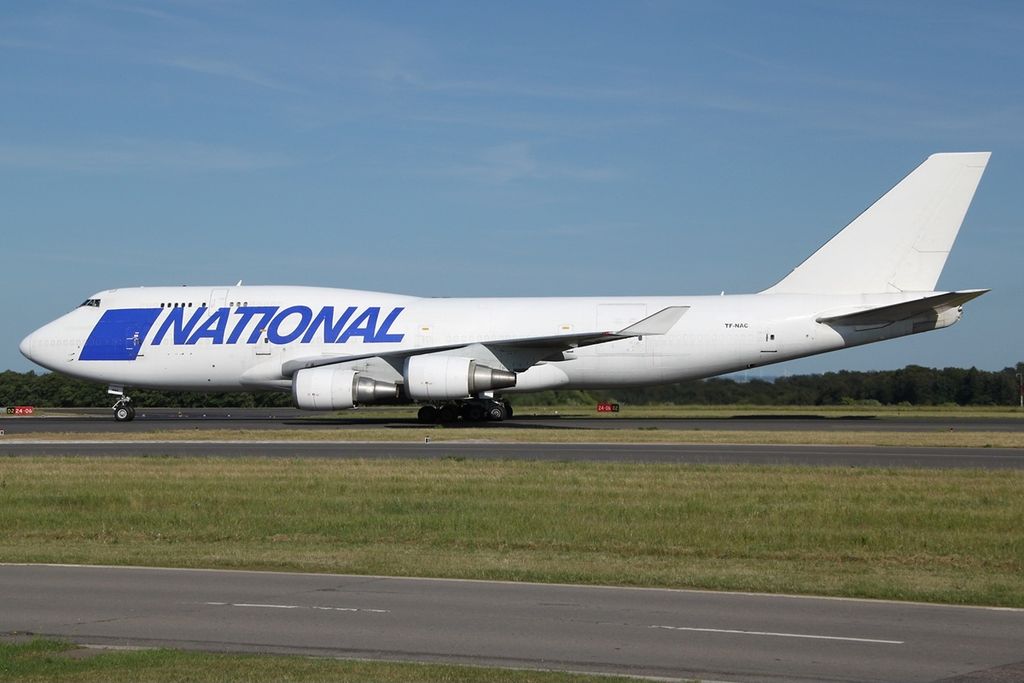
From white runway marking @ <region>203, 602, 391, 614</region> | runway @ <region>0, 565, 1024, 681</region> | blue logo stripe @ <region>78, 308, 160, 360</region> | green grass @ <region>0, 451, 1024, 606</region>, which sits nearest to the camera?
runway @ <region>0, 565, 1024, 681</region>

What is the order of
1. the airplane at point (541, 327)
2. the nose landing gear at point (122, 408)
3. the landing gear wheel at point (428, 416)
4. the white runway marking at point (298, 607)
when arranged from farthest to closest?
the nose landing gear at point (122, 408), the landing gear wheel at point (428, 416), the airplane at point (541, 327), the white runway marking at point (298, 607)

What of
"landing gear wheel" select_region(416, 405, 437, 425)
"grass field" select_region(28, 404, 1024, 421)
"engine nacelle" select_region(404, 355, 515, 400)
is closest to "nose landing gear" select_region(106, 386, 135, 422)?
"grass field" select_region(28, 404, 1024, 421)

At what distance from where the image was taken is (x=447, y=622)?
977 cm

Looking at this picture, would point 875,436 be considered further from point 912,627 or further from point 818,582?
point 912,627

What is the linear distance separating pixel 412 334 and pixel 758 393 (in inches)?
841

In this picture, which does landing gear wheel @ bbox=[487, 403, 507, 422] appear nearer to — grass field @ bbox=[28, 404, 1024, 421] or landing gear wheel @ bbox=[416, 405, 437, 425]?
landing gear wheel @ bbox=[416, 405, 437, 425]

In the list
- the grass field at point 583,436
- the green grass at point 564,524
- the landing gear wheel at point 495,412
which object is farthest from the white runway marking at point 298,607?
the landing gear wheel at point 495,412

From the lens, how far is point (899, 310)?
37062 mm

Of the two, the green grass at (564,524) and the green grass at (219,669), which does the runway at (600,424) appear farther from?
the green grass at (219,669)

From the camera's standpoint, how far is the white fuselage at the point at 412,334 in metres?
38.8

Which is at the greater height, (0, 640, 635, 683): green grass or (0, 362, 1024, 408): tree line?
(0, 362, 1024, 408): tree line

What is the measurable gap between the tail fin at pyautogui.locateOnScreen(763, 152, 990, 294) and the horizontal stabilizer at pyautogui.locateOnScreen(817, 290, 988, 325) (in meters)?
1.78

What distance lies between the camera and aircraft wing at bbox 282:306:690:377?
36.4 metres

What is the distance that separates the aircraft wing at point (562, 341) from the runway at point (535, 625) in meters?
24.6
